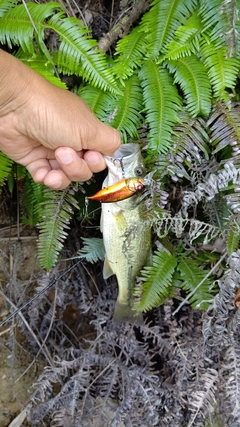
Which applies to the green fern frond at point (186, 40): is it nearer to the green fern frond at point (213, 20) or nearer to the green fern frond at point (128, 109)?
the green fern frond at point (213, 20)

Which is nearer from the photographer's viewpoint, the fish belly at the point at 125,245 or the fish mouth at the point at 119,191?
the fish mouth at the point at 119,191

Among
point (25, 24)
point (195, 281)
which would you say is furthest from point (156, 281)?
point (25, 24)

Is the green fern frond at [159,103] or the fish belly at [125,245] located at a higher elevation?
the green fern frond at [159,103]

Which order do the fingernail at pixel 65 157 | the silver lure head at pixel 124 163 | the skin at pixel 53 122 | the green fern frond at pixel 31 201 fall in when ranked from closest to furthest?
the skin at pixel 53 122 < the fingernail at pixel 65 157 < the silver lure head at pixel 124 163 < the green fern frond at pixel 31 201

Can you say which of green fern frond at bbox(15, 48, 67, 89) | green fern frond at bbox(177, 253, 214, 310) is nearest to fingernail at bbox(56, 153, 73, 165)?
green fern frond at bbox(15, 48, 67, 89)

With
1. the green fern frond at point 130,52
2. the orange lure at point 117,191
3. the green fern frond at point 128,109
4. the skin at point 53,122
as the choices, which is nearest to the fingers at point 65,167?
the skin at point 53,122

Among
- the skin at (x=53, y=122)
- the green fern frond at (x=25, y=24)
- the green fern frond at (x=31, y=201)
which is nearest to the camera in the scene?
the skin at (x=53, y=122)
